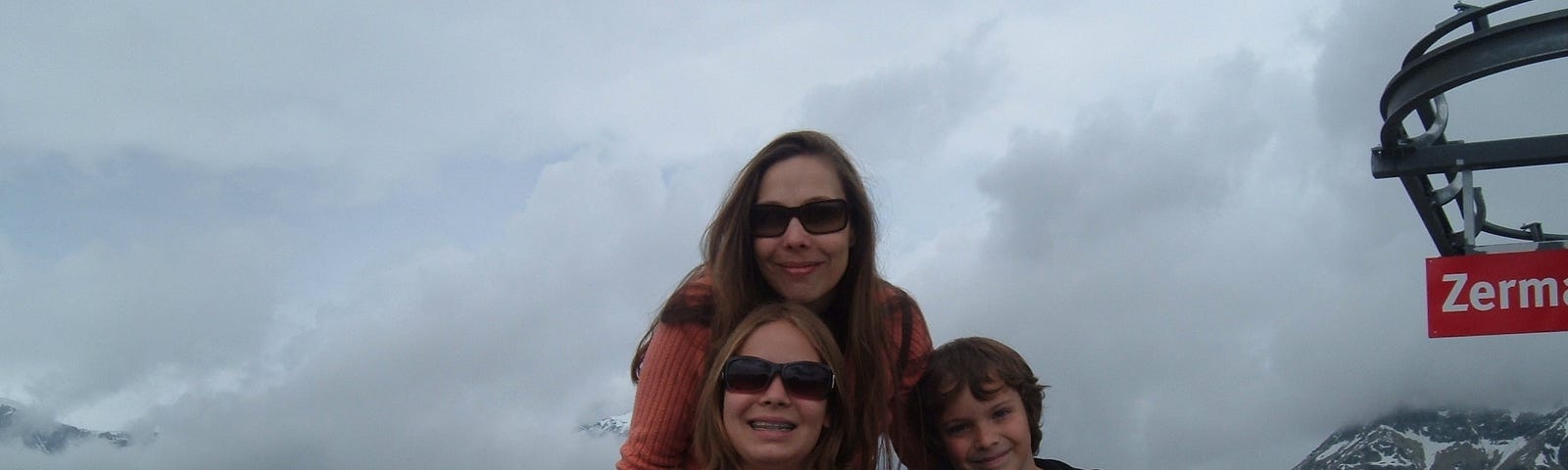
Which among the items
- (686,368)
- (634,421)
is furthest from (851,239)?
(634,421)

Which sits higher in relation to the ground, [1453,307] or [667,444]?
[1453,307]

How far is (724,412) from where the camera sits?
365cm

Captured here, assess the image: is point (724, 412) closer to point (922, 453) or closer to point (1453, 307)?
point (922, 453)

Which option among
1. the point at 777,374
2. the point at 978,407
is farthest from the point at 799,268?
the point at 978,407

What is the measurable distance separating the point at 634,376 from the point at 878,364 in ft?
2.97

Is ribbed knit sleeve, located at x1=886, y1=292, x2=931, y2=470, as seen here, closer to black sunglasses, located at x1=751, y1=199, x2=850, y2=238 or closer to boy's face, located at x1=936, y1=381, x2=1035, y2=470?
boy's face, located at x1=936, y1=381, x2=1035, y2=470

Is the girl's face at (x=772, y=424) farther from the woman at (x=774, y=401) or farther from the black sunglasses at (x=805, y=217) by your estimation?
the black sunglasses at (x=805, y=217)

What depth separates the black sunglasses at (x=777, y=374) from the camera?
358cm

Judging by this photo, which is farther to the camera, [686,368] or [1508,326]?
[1508,326]

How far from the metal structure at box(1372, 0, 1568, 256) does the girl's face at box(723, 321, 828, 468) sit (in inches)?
202

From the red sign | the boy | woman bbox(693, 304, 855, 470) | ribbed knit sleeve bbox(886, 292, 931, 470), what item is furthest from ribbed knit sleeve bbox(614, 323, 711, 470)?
the red sign

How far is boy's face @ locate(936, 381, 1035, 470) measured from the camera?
4020 millimetres

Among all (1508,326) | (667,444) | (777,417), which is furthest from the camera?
(1508,326)

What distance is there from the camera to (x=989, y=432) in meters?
4.03
